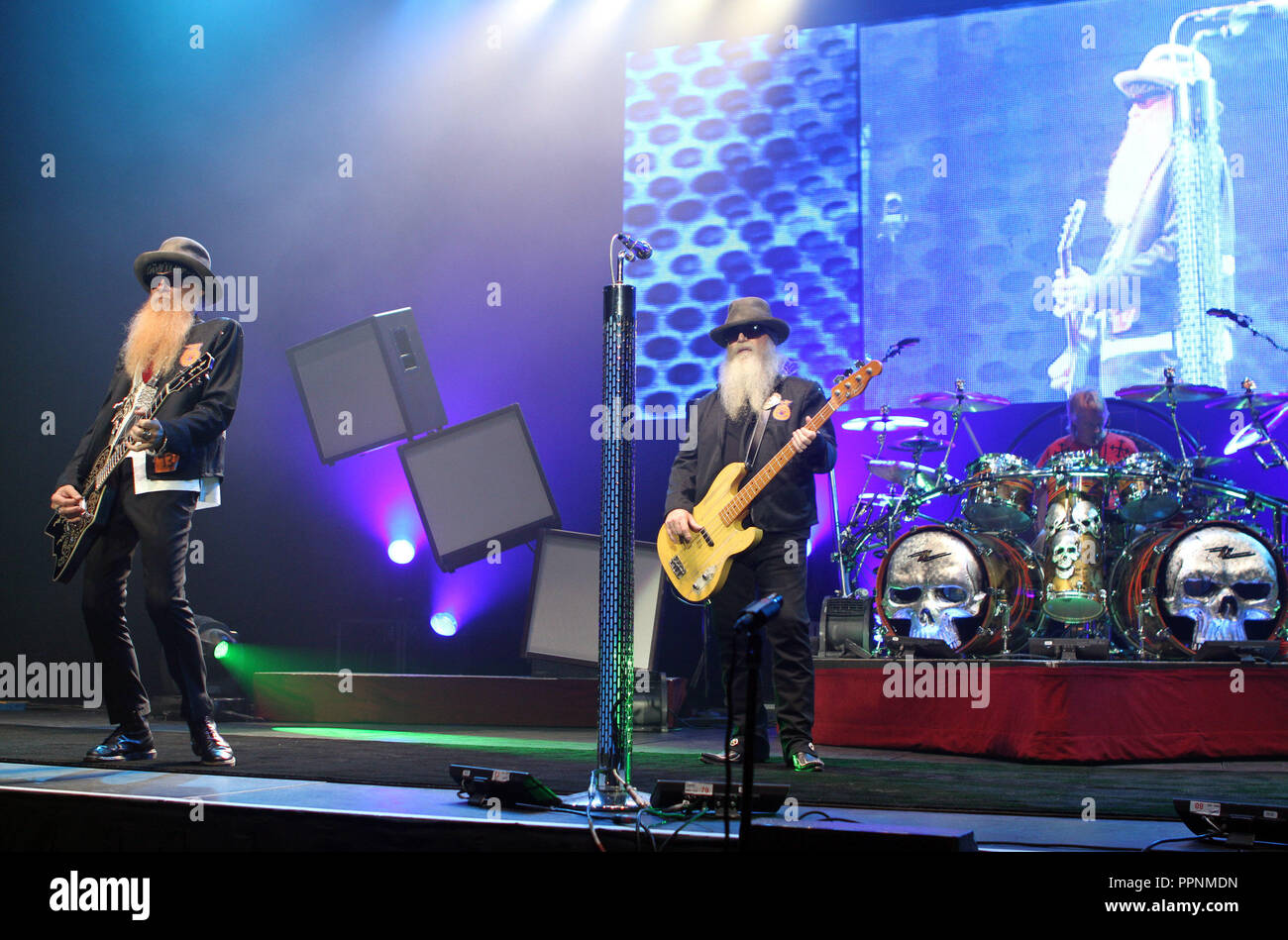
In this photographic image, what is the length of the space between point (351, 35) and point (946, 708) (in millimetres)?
6309

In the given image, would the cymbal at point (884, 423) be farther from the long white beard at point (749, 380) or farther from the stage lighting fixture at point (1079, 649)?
the long white beard at point (749, 380)

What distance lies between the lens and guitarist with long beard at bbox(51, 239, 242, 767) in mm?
3723

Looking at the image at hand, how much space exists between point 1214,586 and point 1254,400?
1.42 m

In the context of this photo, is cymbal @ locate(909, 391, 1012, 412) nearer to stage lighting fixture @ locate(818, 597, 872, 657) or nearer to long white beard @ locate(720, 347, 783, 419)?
stage lighting fixture @ locate(818, 597, 872, 657)

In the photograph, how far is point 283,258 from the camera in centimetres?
A: 798

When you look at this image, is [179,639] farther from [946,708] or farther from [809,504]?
[946,708]

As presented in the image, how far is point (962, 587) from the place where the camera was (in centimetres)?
529

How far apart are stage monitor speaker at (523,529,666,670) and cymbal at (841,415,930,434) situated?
1519 mm

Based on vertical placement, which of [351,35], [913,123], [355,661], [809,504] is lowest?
[355,661]

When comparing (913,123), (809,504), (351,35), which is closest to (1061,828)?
(809,504)

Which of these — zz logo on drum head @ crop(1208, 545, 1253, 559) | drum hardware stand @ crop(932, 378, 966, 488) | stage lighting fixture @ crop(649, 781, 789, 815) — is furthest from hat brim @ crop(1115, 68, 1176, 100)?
stage lighting fixture @ crop(649, 781, 789, 815)

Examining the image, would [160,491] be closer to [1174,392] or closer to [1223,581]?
[1223,581]

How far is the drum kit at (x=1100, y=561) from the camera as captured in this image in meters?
5.09

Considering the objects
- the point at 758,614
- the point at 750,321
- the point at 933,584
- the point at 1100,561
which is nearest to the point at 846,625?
the point at 933,584
